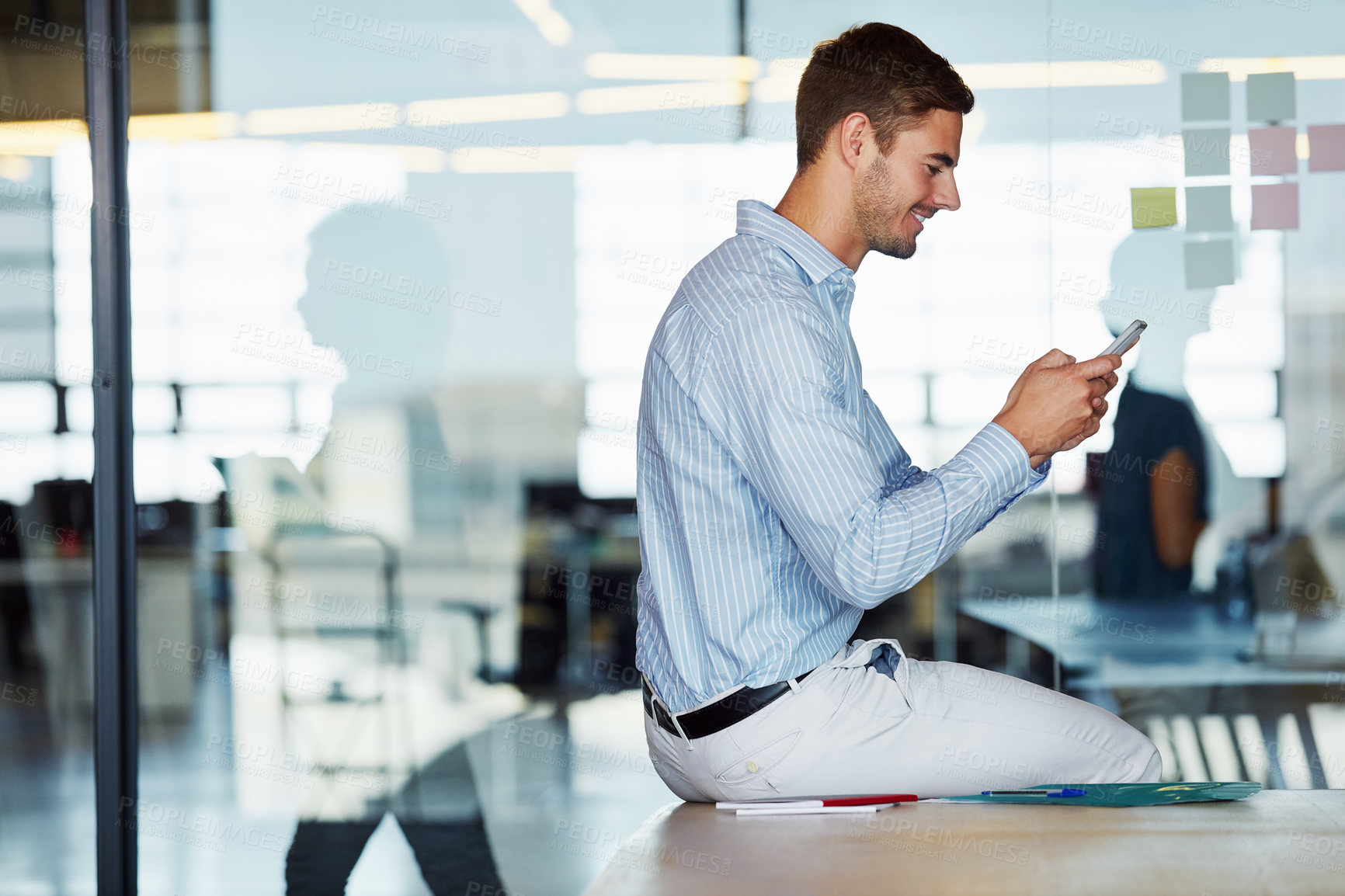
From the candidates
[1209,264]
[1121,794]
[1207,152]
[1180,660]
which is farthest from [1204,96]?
[1121,794]

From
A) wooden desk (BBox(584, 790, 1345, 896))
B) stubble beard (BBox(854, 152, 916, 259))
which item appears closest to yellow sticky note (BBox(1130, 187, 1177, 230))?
stubble beard (BBox(854, 152, 916, 259))

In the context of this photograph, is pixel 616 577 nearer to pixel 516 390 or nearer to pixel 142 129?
pixel 516 390

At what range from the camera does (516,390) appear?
303 cm

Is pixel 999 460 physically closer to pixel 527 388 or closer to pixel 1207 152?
pixel 527 388

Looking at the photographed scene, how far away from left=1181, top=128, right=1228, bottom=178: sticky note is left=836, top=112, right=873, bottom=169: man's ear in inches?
63.1

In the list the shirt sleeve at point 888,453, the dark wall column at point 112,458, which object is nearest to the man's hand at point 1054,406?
the shirt sleeve at point 888,453

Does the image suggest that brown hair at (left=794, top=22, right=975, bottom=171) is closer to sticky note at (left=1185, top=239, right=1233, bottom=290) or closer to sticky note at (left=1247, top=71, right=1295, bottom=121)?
sticky note at (left=1185, top=239, right=1233, bottom=290)

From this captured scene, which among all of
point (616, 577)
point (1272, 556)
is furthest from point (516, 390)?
point (1272, 556)

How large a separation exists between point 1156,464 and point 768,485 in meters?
1.84

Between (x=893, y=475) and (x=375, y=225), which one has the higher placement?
(x=375, y=225)

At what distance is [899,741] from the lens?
4.92ft

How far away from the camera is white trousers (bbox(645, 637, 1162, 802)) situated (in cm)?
148

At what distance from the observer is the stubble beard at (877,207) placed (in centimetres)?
169

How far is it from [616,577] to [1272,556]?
5.14ft
